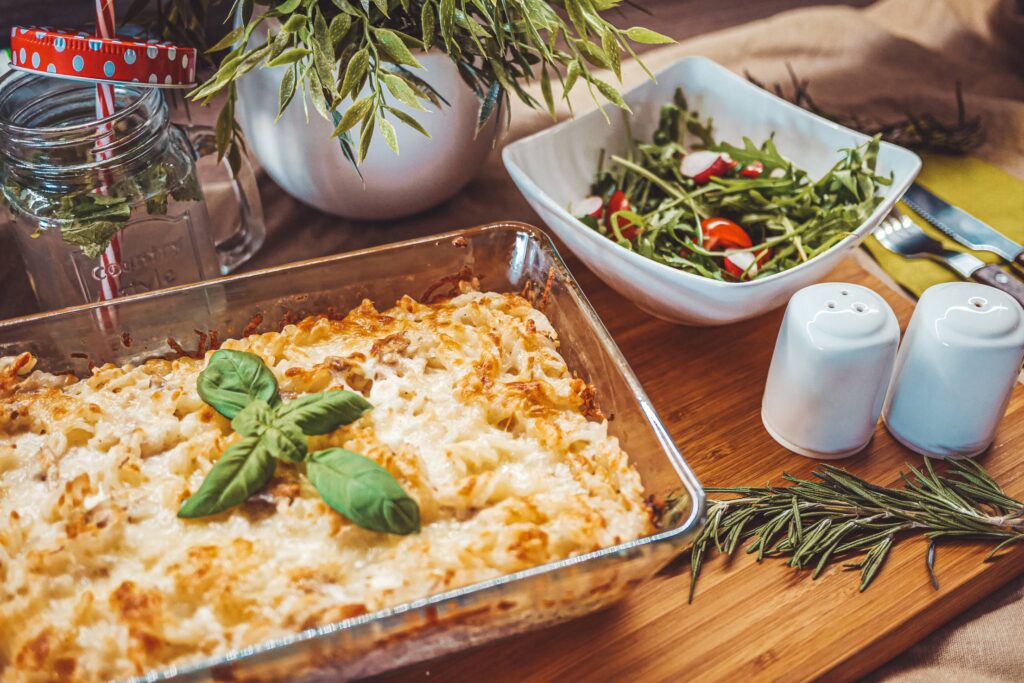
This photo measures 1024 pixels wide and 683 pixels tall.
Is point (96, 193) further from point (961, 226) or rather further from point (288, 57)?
point (961, 226)

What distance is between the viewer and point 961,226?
1977 mm

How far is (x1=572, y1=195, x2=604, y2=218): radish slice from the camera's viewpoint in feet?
6.48

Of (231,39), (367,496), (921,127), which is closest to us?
(367,496)

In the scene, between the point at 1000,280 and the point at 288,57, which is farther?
the point at 1000,280

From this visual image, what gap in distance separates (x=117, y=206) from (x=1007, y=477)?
5.20ft

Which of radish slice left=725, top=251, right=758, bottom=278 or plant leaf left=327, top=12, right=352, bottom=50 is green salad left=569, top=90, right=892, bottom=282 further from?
plant leaf left=327, top=12, right=352, bottom=50

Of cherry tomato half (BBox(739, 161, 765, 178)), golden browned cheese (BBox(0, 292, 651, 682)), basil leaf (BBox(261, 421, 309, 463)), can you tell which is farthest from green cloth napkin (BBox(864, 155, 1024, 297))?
basil leaf (BBox(261, 421, 309, 463))

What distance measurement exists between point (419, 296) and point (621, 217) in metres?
0.53

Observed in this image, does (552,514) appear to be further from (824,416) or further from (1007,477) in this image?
(1007,477)

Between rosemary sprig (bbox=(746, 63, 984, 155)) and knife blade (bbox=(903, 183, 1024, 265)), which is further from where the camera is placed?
rosemary sprig (bbox=(746, 63, 984, 155))

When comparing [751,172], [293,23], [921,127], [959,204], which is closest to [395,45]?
[293,23]

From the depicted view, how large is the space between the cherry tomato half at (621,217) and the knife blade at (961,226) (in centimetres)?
67

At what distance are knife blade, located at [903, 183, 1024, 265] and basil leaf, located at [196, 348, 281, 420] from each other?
1494 millimetres

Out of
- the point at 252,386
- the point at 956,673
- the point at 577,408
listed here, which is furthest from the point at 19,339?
the point at 956,673
